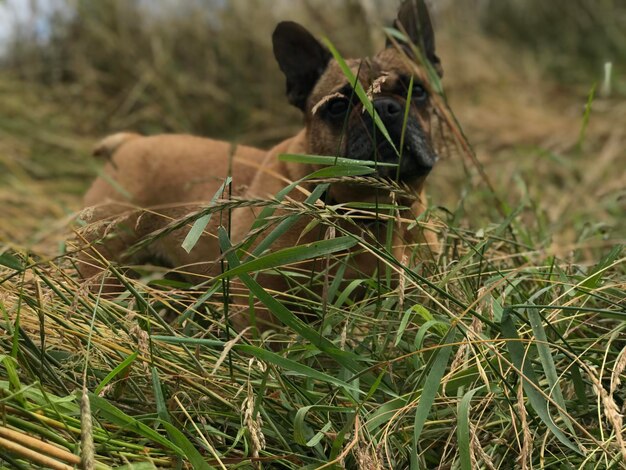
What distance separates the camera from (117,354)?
2.10 metres

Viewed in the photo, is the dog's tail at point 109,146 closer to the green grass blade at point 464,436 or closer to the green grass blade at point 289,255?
the green grass blade at point 289,255

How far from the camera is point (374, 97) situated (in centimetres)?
322

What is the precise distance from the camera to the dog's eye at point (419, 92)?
11.3 ft

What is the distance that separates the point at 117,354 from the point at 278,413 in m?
0.41

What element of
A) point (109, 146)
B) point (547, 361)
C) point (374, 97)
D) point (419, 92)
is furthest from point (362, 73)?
point (547, 361)

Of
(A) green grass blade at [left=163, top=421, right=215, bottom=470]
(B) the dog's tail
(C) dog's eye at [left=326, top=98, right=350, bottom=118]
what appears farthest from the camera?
(B) the dog's tail

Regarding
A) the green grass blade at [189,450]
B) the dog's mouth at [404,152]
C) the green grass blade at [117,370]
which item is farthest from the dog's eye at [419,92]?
the green grass blade at [189,450]

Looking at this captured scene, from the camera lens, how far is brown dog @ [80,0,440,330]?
10.2 ft

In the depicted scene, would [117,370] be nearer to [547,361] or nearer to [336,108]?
[547,361]

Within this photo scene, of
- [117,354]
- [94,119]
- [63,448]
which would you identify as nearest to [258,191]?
[117,354]

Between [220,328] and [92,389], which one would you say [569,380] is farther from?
[92,389]

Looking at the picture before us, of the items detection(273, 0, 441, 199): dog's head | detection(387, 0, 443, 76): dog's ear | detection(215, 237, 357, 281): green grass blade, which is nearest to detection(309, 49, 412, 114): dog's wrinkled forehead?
detection(273, 0, 441, 199): dog's head

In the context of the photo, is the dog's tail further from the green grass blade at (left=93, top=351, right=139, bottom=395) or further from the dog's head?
the green grass blade at (left=93, top=351, right=139, bottom=395)

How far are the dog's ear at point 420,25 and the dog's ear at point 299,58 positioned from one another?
13.5 inches
